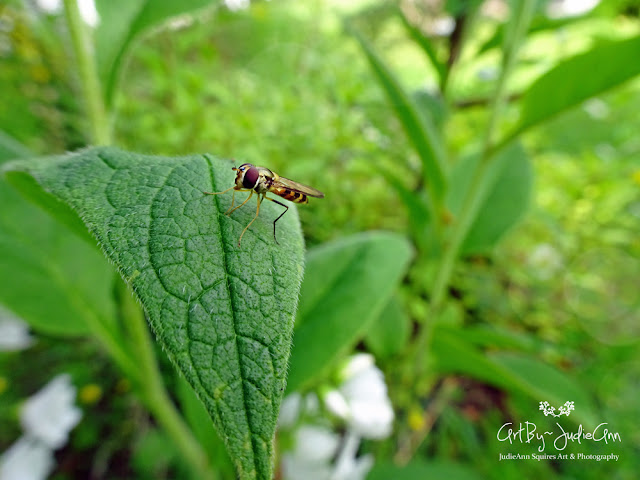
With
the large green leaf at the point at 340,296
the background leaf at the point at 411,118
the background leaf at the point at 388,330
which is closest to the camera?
the large green leaf at the point at 340,296

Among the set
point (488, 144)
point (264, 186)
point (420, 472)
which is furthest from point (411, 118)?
point (420, 472)

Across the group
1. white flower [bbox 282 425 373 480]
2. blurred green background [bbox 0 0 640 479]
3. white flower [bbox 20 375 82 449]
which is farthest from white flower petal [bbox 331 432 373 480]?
white flower [bbox 20 375 82 449]

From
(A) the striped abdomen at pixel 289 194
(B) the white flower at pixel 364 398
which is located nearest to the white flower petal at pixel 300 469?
(B) the white flower at pixel 364 398

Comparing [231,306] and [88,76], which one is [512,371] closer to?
[231,306]

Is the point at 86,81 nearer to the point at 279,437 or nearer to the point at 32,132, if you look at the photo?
the point at 279,437

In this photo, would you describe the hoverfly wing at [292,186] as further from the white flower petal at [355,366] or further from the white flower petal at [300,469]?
the white flower petal at [300,469]
